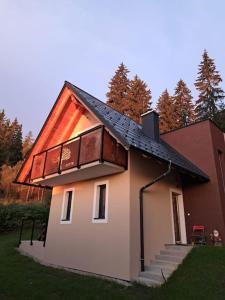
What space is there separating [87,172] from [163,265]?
360 centimetres

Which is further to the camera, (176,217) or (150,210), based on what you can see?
(176,217)

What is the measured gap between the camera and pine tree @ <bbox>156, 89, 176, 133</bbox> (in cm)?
2326

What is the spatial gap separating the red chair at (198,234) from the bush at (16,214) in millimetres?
10517

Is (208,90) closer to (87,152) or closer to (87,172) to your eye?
(87,172)

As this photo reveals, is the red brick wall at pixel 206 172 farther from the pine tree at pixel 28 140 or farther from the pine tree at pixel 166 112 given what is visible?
the pine tree at pixel 28 140

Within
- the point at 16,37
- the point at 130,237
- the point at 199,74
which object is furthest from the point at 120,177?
the point at 199,74

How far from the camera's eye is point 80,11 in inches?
449

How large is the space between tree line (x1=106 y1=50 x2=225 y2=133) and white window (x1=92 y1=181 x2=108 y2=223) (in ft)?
52.0

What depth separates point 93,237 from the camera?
23.7ft

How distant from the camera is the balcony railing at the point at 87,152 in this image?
21.1 ft

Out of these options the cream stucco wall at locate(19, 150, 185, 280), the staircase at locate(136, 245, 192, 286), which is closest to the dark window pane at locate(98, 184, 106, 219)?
the cream stucco wall at locate(19, 150, 185, 280)

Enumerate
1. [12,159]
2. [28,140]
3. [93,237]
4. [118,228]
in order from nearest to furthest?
[118,228] → [93,237] → [12,159] → [28,140]

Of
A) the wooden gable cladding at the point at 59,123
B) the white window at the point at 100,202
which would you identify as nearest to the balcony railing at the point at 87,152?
the white window at the point at 100,202

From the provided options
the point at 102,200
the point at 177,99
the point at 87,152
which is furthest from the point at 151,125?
the point at 177,99
